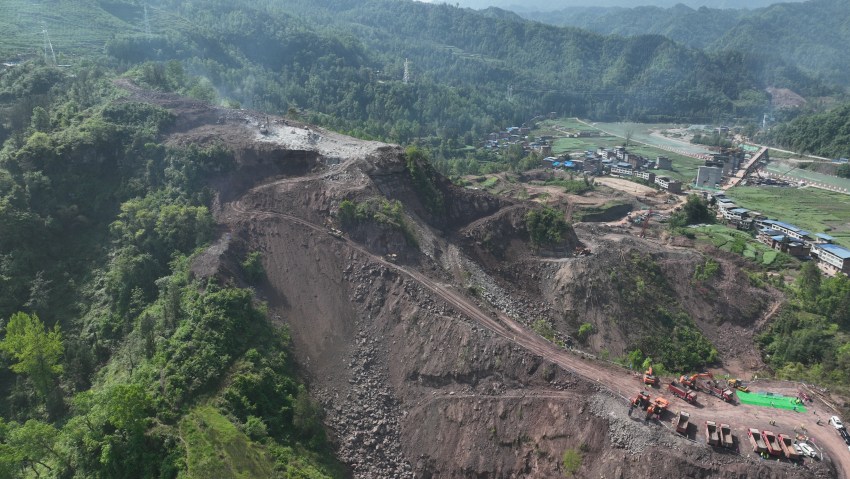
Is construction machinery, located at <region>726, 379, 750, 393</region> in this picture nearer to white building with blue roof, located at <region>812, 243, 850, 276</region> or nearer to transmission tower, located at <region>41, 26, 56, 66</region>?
white building with blue roof, located at <region>812, 243, 850, 276</region>

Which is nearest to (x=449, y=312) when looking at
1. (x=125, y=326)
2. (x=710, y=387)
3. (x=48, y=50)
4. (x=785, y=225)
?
(x=710, y=387)

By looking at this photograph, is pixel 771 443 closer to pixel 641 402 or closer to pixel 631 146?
pixel 641 402

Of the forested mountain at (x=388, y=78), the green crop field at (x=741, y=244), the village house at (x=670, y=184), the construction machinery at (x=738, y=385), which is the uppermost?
the forested mountain at (x=388, y=78)

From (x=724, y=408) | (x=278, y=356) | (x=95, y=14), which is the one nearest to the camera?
(x=724, y=408)

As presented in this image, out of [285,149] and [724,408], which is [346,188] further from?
[724,408]

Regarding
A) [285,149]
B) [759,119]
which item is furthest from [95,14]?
[759,119]

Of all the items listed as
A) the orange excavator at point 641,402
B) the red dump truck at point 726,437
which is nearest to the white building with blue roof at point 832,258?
the red dump truck at point 726,437

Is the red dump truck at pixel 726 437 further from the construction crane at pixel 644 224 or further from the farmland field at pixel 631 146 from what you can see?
the farmland field at pixel 631 146

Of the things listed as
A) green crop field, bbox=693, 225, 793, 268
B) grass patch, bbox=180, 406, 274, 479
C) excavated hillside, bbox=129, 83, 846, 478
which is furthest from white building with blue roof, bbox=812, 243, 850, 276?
grass patch, bbox=180, 406, 274, 479
